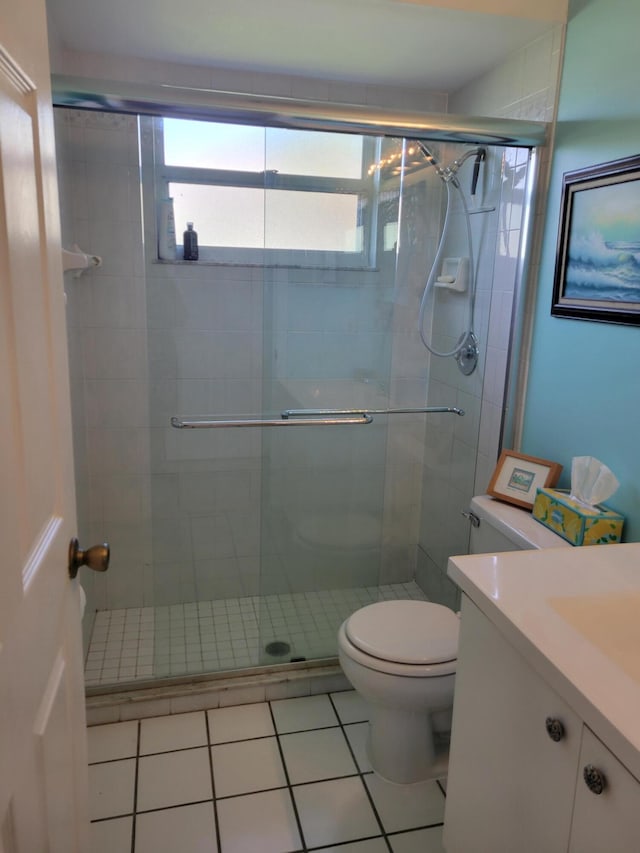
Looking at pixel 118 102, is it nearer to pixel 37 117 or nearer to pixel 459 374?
pixel 37 117

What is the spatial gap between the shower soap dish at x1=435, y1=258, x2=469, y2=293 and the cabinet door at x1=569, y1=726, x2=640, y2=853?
1.75 metres

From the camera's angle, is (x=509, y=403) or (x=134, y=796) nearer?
(x=134, y=796)

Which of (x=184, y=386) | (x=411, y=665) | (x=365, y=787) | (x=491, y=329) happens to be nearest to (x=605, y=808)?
(x=411, y=665)

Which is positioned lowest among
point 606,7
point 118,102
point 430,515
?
point 430,515

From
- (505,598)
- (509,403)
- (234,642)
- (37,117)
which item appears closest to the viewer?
(37,117)

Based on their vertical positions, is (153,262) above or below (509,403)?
above

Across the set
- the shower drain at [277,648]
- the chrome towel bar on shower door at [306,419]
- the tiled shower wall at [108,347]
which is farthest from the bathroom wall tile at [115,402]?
the shower drain at [277,648]

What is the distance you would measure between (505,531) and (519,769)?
2.74 feet

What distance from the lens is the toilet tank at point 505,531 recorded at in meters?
1.75

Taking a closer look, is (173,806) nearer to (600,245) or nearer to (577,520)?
(577,520)

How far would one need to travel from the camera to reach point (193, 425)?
2.31 m

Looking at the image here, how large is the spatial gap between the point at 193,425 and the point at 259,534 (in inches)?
25.0

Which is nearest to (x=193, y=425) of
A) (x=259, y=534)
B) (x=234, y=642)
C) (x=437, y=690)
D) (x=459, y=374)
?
(x=259, y=534)

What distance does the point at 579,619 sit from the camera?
1176 mm
